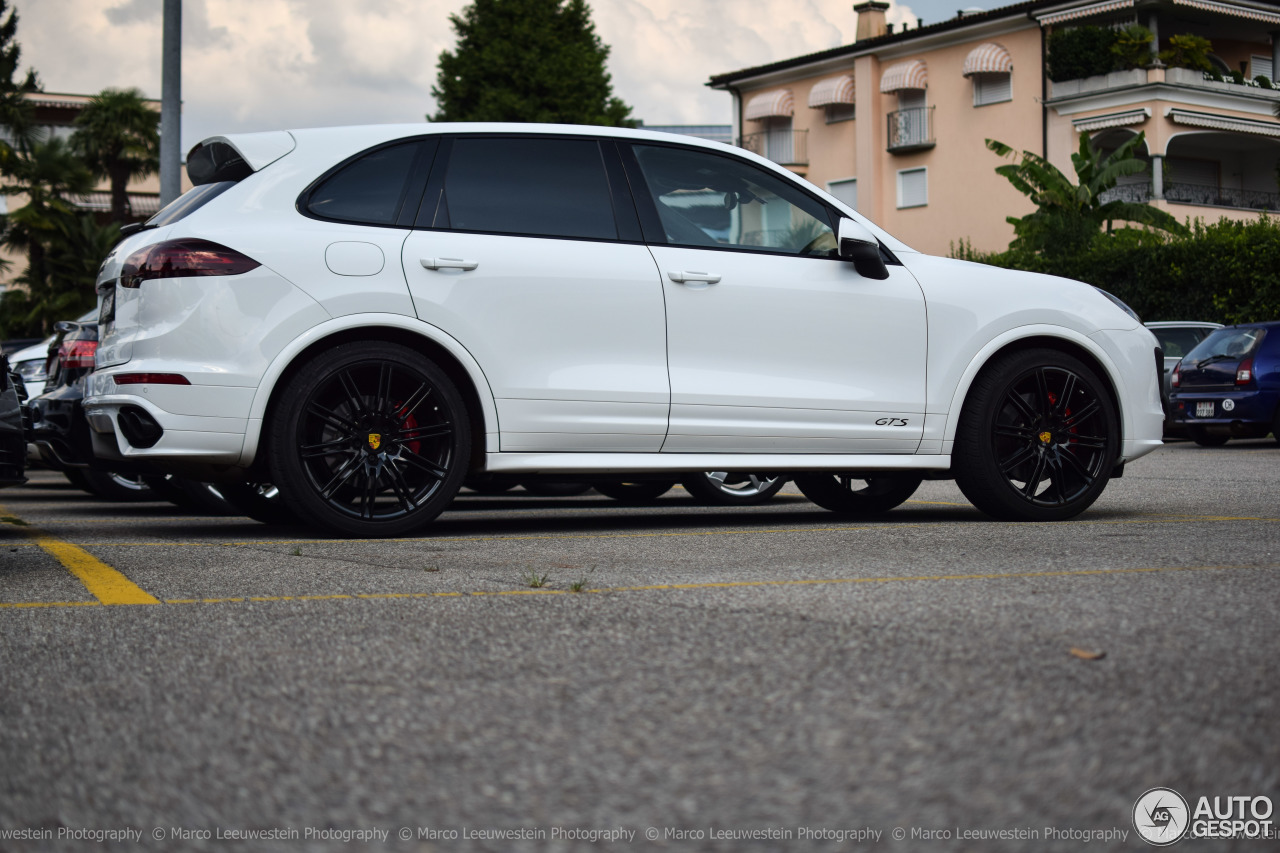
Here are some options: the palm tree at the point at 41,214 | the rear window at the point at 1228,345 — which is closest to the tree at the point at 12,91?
the palm tree at the point at 41,214

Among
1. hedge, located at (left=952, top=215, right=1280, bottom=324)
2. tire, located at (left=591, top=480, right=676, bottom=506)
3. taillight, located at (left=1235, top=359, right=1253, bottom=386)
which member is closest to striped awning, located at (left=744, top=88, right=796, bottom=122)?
hedge, located at (left=952, top=215, right=1280, bottom=324)

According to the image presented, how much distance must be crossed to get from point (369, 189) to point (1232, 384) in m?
13.0

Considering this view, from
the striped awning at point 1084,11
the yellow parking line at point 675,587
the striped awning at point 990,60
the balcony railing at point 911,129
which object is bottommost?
the yellow parking line at point 675,587

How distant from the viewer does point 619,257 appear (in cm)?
610

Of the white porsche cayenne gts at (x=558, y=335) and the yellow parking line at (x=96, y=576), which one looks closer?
the yellow parking line at (x=96, y=576)

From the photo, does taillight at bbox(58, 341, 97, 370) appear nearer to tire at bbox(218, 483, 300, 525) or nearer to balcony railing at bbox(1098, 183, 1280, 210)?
tire at bbox(218, 483, 300, 525)

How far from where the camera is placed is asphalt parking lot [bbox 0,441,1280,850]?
2.12m

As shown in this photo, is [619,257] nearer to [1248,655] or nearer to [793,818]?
[1248,655]

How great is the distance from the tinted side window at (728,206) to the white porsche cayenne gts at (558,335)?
0.01m

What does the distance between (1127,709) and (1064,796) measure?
0.54m

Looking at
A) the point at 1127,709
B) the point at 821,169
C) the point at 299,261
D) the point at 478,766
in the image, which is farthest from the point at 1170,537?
the point at 821,169

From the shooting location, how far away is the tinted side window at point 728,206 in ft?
20.9

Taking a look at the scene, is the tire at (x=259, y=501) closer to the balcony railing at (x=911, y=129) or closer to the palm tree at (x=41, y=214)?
the palm tree at (x=41, y=214)

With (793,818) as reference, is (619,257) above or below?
above
